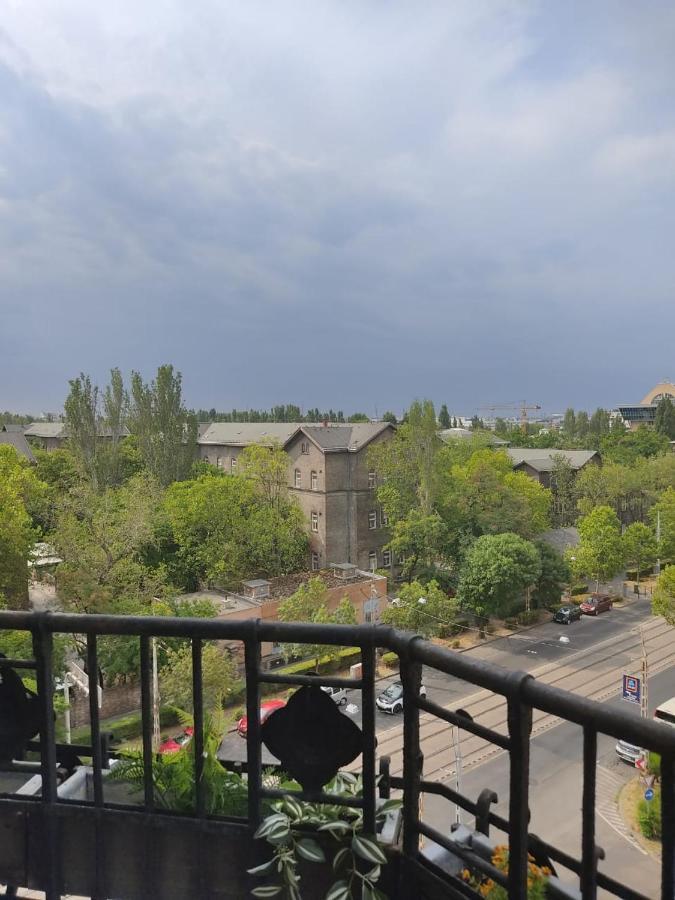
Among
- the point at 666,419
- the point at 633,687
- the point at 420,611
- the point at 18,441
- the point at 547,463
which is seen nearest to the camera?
the point at 633,687

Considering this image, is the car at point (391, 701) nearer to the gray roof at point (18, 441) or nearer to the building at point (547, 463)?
the building at point (547, 463)

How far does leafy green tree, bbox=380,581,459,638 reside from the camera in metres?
22.8

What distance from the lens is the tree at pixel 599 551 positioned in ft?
95.5

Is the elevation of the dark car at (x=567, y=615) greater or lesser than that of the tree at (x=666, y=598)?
lesser

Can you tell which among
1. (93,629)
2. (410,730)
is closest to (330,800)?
(410,730)

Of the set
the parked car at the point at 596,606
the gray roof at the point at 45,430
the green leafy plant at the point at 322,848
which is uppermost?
the gray roof at the point at 45,430

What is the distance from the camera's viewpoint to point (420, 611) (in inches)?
894

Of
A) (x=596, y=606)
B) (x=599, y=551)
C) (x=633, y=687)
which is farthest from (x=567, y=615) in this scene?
(x=633, y=687)

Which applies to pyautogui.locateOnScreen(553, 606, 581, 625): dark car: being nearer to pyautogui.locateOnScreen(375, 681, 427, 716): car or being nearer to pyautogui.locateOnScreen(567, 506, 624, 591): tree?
pyautogui.locateOnScreen(567, 506, 624, 591): tree

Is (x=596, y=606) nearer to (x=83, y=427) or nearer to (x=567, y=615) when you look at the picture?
(x=567, y=615)

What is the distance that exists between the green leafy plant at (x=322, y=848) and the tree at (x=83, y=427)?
112 ft

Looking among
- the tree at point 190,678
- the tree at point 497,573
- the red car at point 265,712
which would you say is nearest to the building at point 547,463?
the tree at point 497,573

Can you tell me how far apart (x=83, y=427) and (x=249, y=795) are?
35.3m

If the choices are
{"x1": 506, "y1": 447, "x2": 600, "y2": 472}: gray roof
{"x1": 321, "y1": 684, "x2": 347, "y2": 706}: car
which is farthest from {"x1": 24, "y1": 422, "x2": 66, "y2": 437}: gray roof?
{"x1": 321, "y1": 684, "x2": 347, "y2": 706}: car
